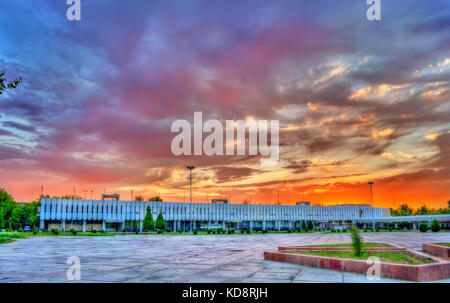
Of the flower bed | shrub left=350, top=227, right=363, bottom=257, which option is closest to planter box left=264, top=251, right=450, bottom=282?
the flower bed

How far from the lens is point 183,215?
9469 cm

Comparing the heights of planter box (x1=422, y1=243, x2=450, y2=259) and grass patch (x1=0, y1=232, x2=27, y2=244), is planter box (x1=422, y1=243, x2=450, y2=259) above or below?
above

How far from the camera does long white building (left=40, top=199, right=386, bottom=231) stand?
3150 inches

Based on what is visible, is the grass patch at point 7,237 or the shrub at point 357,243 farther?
the grass patch at point 7,237

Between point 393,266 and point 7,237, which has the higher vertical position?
point 393,266

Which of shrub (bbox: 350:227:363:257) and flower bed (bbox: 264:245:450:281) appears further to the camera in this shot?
shrub (bbox: 350:227:363:257)

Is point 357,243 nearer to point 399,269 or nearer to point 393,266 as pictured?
point 393,266

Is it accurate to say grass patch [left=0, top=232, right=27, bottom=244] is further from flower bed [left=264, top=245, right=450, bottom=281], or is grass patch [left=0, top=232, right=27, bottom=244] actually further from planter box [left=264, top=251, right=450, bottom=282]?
planter box [left=264, top=251, right=450, bottom=282]

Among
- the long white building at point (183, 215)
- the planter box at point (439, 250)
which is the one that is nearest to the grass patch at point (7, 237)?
the planter box at point (439, 250)

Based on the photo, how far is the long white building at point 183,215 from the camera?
8000 cm

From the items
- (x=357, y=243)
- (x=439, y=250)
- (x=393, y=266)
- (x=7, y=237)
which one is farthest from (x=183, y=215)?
(x=393, y=266)

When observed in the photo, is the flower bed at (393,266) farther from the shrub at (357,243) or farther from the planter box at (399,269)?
the shrub at (357,243)
